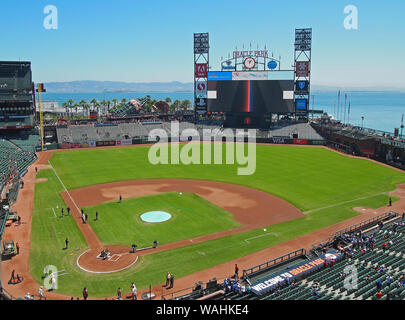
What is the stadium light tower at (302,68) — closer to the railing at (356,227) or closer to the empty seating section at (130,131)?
the empty seating section at (130,131)

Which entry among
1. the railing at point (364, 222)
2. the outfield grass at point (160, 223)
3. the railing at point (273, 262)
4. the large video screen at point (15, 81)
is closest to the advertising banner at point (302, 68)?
the outfield grass at point (160, 223)

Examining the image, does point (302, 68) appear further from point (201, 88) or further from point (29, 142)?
point (29, 142)

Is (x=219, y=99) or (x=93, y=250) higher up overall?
(x=219, y=99)

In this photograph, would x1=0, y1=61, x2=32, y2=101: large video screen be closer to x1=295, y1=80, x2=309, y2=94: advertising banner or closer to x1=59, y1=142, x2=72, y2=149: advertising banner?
x1=59, y1=142, x2=72, y2=149: advertising banner

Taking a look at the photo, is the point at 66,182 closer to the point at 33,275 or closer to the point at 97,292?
the point at 33,275

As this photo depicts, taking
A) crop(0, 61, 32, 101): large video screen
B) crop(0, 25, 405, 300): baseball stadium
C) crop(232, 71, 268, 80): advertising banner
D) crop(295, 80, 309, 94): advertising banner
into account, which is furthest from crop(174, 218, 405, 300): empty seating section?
crop(0, 61, 32, 101): large video screen
